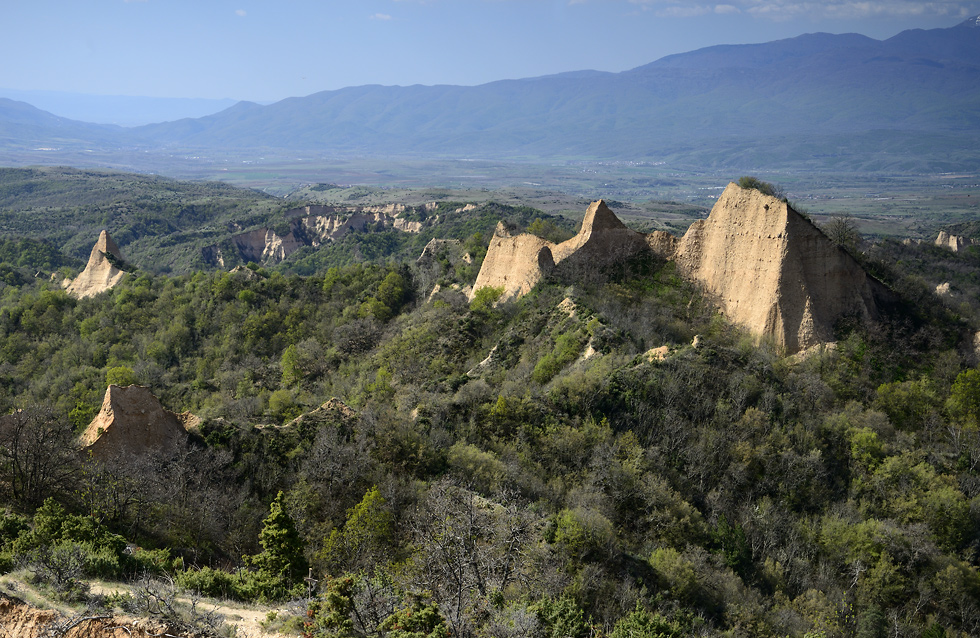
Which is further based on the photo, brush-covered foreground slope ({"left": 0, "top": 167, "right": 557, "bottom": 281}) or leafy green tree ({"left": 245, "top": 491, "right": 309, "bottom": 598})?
brush-covered foreground slope ({"left": 0, "top": 167, "right": 557, "bottom": 281})

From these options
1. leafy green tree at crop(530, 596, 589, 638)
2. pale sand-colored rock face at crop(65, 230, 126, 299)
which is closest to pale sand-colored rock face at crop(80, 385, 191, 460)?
leafy green tree at crop(530, 596, 589, 638)

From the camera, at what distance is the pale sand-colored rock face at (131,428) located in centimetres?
2709

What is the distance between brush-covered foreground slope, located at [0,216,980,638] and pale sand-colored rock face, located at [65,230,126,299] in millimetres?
19735

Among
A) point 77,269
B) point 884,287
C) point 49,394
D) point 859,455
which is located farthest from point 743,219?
point 77,269

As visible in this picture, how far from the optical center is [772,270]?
119ft

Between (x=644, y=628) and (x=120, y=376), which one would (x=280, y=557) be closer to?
(x=644, y=628)

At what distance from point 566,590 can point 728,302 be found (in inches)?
947

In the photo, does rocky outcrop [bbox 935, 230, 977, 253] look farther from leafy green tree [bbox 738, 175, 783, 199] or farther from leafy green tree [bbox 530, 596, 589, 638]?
leafy green tree [bbox 530, 596, 589, 638]

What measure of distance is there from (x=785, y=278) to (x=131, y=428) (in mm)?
32417

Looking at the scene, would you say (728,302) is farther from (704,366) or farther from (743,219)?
(704,366)

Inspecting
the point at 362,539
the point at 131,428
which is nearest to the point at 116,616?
the point at 362,539

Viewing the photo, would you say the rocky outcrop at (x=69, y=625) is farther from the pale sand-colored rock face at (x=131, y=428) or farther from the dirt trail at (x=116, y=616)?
the pale sand-colored rock face at (x=131, y=428)

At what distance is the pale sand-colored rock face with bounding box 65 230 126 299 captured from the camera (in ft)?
205

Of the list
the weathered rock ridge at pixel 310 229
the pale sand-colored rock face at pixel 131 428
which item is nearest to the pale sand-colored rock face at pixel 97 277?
the pale sand-colored rock face at pixel 131 428
